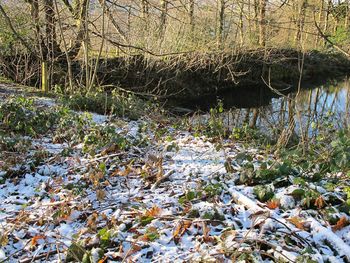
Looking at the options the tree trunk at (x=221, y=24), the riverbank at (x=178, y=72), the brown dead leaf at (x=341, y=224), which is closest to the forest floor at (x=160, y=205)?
the brown dead leaf at (x=341, y=224)

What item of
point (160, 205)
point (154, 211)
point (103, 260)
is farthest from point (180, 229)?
point (103, 260)

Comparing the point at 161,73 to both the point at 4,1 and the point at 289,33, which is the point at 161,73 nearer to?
the point at 4,1

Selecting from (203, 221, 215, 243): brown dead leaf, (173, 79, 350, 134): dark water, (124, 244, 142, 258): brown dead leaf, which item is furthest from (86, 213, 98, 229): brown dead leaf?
(173, 79, 350, 134): dark water

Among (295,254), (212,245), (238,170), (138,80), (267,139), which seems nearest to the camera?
(295,254)

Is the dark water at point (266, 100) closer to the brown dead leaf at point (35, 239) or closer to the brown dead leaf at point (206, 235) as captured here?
the brown dead leaf at point (206, 235)

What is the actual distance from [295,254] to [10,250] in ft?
6.68

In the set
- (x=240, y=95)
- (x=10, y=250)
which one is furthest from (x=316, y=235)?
(x=240, y=95)

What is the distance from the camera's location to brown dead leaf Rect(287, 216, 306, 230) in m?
2.64

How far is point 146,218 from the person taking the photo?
9.58 ft

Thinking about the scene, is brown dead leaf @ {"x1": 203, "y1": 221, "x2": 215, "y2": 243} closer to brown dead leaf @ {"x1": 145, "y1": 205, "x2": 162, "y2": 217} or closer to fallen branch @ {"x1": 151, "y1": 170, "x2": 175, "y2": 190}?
brown dead leaf @ {"x1": 145, "y1": 205, "x2": 162, "y2": 217}

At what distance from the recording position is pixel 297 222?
2.67 m

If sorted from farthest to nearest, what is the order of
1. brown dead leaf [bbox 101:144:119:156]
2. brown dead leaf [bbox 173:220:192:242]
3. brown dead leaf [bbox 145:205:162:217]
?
brown dead leaf [bbox 101:144:119:156], brown dead leaf [bbox 145:205:162:217], brown dead leaf [bbox 173:220:192:242]

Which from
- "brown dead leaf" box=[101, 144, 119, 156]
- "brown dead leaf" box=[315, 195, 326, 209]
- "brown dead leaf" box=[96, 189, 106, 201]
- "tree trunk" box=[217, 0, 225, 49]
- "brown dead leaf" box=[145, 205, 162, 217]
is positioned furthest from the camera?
"tree trunk" box=[217, 0, 225, 49]

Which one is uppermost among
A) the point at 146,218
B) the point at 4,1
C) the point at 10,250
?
the point at 4,1
